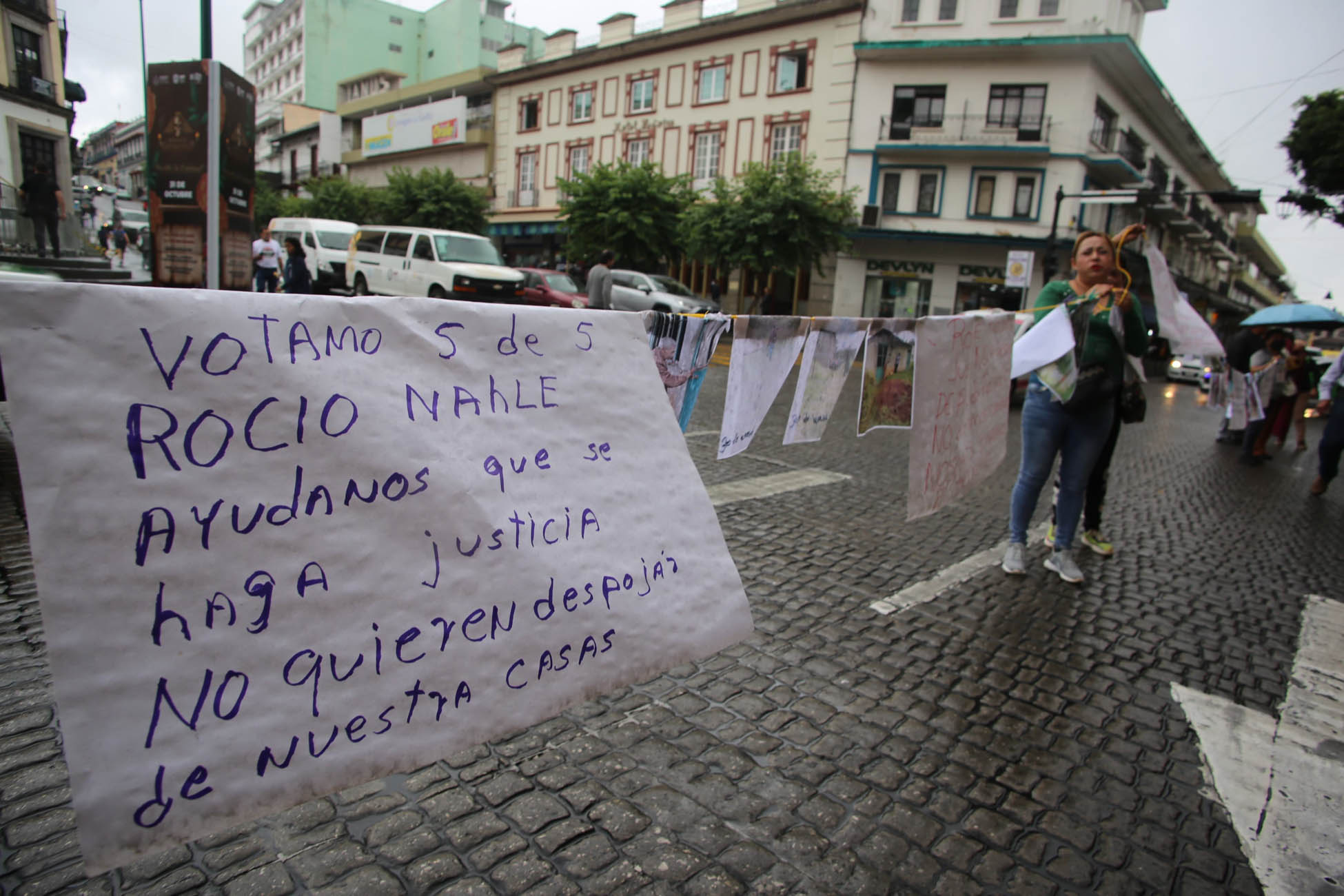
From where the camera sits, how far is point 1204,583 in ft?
15.2

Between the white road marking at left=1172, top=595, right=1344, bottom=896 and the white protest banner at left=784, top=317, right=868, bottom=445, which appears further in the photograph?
the white protest banner at left=784, top=317, right=868, bottom=445

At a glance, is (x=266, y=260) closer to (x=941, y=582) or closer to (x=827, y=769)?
(x=941, y=582)

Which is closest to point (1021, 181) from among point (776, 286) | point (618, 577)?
point (776, 286)

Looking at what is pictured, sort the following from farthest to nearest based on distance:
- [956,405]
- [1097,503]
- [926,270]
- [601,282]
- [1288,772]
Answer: [926,270] < [601,282] < [1097,503] < [956,405] < [1288,772]

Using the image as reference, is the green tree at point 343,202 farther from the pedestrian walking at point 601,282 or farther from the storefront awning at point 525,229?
the pedestrian walking at point 601,282

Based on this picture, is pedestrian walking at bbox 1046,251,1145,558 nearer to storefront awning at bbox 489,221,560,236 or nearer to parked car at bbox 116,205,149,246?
storefront awning at bbox 489,221,560,236

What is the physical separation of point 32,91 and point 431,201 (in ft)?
71.3

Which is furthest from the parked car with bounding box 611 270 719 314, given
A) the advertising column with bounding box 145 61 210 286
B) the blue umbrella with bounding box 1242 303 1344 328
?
the blue umbrella with bounding box 1242 303 1344 328

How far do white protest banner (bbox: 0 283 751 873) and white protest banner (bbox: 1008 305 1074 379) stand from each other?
9.00 feet

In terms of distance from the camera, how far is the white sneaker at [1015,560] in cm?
443

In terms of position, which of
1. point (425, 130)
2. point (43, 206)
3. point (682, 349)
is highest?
point (425, 130)

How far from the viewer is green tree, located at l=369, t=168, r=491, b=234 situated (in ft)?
118

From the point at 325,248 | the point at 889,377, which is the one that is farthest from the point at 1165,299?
the point at 325,248

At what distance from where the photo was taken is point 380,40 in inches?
2564
